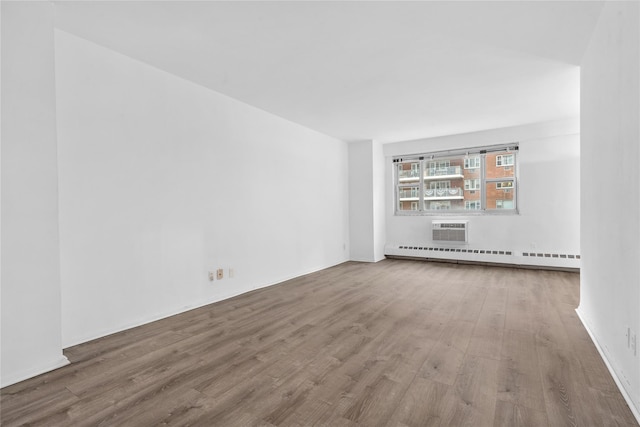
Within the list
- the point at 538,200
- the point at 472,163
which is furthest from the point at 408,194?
the point at 538,200

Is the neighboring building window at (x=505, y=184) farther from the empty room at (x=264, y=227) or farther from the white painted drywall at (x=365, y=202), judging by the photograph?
the white painted drywall at (x=365, y=202)

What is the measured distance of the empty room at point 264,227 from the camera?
1891mm

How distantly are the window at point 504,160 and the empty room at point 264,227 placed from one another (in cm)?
107

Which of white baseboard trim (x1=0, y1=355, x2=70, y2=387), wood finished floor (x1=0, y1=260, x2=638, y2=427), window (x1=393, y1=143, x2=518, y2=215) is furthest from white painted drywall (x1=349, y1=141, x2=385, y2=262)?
white baseboard trim (x1=0, y1=355, x2=70, y2=387)

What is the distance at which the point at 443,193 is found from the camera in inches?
263

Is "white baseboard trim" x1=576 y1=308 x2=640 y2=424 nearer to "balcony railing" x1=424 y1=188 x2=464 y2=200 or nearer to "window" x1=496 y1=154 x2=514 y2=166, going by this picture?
"window" x1=496 y1=154 x2=514 y2=166

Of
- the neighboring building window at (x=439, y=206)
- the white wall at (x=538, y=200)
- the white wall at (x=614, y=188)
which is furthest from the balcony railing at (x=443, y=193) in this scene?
the white wall at (x=614, y=188)

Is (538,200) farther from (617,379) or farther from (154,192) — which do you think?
(154,192)

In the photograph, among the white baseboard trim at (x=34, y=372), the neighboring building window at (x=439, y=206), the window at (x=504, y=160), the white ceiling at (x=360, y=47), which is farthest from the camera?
the neighboring building window at (x=439, y=206)

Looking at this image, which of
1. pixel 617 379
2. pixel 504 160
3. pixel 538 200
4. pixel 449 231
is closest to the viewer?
pixel 617 379

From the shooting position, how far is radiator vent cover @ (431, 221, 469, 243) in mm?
6160

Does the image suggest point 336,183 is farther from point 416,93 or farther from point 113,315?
point 113,315

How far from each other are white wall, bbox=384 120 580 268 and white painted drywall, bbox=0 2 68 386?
612 cm

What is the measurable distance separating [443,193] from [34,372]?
657 centimetres
